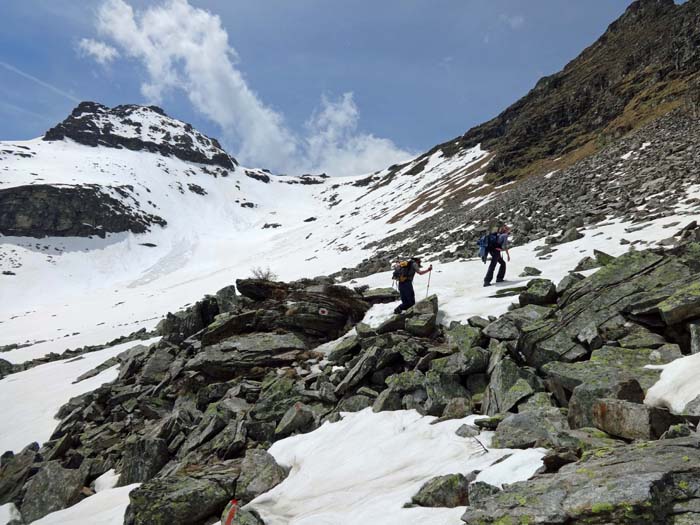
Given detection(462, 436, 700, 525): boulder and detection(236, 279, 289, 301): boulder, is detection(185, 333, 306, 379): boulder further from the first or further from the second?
detection(462, 436, 700, 525): boulder

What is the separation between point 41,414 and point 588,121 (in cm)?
6600

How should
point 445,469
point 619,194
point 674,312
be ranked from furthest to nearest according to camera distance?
point 619,194
point 674,312
point 445,469

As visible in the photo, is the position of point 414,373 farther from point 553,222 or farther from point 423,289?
point 553,222

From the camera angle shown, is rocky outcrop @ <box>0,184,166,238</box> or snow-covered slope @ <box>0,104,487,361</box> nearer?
snow-covered slope @ <box>0,104,487,361</box>

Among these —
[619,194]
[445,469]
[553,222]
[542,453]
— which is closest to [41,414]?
[445,469]

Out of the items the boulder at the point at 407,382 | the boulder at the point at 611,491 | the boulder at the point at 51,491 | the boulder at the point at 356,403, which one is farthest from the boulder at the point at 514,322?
the boulder at the point at 51,491

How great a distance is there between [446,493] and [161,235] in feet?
367

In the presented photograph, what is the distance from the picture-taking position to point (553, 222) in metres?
21.0

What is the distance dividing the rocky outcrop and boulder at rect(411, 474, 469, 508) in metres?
113

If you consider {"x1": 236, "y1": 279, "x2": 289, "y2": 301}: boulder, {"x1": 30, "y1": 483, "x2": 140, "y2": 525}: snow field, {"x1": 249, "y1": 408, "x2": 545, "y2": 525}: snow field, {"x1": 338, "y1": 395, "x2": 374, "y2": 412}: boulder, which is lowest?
{"x1": 30, "y1": 483, "x2": 140, "y2": 525}: snow field

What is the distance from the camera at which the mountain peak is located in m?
156

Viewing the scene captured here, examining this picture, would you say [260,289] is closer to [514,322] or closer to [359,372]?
[359,372]

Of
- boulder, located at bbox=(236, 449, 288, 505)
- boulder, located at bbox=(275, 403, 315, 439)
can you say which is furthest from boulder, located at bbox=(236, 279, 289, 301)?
boulder, located at bbox=(236, 449, 288, 505)

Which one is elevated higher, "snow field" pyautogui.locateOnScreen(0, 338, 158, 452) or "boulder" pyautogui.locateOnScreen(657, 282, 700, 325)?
"snow field" pyautogui.locateOnScreen(0, 338, 158, 452)
